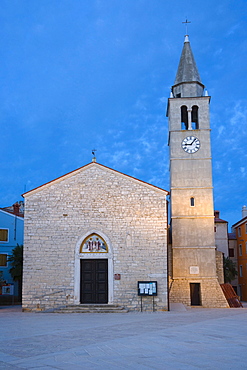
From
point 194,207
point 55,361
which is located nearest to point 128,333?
point 55,361

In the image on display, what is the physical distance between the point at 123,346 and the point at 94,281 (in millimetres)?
10741

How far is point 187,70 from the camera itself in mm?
28297

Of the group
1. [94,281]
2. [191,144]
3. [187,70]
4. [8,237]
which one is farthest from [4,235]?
[187,70]

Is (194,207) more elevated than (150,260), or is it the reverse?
(194,207)

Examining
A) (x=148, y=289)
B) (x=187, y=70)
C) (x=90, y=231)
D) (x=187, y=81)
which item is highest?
(x=187, y=70)

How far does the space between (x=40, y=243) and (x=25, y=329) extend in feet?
24.8

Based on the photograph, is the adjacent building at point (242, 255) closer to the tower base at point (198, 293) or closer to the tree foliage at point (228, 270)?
the tree foliage at point (228, 270)

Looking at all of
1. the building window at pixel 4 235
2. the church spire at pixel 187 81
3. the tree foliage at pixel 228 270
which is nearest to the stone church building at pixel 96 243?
the church spire at pixel 187 81

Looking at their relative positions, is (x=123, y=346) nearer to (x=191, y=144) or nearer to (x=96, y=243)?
(x=96, y=243)

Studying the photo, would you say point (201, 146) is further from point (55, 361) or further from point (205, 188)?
point (55, 361)

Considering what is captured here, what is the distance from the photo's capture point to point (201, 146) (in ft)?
88.2

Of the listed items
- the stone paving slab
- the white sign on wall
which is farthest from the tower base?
the stone paving slab

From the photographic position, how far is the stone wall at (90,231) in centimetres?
1931

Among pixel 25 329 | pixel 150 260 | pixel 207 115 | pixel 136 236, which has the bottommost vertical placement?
pixel 25 329
